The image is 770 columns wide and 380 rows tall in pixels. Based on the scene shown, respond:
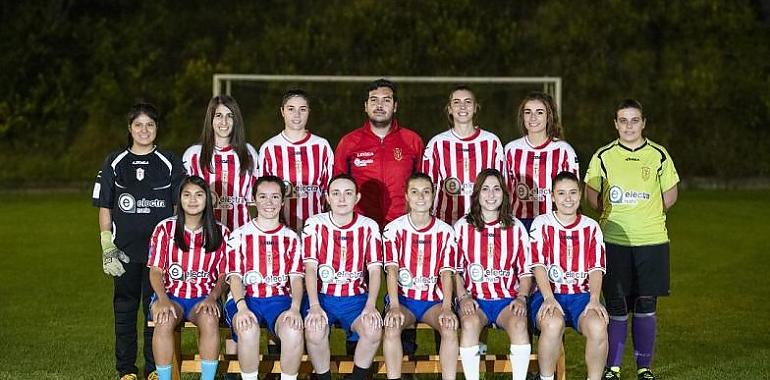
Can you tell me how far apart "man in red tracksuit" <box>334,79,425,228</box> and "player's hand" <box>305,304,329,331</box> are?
900mm

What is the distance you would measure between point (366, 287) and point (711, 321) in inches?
122

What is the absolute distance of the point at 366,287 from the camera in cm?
488

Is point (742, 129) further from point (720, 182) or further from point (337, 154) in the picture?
point (337, 154)

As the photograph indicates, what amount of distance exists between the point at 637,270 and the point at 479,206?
36.0 inches

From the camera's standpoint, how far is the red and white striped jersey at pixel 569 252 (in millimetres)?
4773

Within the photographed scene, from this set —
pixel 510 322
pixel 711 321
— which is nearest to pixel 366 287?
pixel 510 322

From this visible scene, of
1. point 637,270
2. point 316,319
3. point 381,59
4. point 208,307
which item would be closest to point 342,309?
point 316,319

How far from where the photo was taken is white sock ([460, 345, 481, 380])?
14.9 ft

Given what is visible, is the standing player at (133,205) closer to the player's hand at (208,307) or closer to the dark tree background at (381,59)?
the player's hand at (208,307)

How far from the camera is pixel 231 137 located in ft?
17.0

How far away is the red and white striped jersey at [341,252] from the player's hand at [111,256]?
3.05 feet

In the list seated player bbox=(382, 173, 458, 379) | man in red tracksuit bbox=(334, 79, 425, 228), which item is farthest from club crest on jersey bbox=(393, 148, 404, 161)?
seated player bbox=(382, 173, 458, 379)

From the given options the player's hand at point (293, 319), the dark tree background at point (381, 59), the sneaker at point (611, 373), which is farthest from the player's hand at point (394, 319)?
the dark tree background at point (381, 59)

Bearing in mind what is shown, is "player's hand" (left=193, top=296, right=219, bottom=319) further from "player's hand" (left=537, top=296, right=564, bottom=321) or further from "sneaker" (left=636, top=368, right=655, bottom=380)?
"sneaker" (left=636, top=368, right=655, bottom=380)
